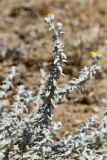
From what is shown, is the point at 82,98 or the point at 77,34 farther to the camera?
the point at 77,34

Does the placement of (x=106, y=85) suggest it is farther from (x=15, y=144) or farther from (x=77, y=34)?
(x=15, y=144)

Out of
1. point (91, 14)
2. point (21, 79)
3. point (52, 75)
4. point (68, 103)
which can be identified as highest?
point (91, 14)

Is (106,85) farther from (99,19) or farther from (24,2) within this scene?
(24,2)

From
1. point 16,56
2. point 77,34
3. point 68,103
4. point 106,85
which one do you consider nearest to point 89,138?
→ point 68,103

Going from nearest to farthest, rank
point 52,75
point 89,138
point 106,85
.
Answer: point 52,75 → point 89,138 → point 106,85

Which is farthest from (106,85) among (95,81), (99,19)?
(99,19)

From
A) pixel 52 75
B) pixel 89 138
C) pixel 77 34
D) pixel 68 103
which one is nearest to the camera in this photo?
pixel 52 75

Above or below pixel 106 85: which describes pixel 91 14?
above
